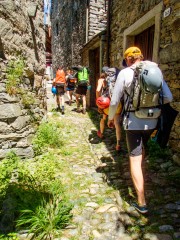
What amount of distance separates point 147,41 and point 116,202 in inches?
144

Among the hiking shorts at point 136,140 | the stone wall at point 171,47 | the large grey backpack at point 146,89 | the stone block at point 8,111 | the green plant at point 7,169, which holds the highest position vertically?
the stone wall at point 171,47

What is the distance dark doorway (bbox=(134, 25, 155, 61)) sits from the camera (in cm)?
450

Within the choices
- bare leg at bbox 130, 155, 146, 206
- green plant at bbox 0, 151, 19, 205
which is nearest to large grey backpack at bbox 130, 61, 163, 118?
bare leg at bbox 130, 155, 146, 206

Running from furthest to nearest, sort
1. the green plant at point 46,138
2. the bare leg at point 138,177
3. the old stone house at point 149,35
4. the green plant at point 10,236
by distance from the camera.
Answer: the green plant at point 46,138 → the old stone house at point 149,35 → the bare leg at point 138,177 → the green plant at point 10,236

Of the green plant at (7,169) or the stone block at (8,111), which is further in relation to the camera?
the stone block at (8,111)

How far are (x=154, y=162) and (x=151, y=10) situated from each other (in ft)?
9.56

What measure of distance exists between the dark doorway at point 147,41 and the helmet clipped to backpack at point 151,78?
273 cm

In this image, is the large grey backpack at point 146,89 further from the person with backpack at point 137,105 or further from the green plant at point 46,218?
the green plant at point 46,218

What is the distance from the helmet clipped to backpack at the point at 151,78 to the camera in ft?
6.57

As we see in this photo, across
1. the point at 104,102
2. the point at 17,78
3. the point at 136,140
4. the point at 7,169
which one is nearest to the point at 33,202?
the point at 7,169

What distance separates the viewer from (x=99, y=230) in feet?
6.91

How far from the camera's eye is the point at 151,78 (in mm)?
1999

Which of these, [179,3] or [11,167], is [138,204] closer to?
[11,167]

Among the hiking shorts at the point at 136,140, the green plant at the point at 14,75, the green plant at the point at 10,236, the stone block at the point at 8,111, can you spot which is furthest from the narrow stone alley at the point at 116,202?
the green plant at the point at 14,75
